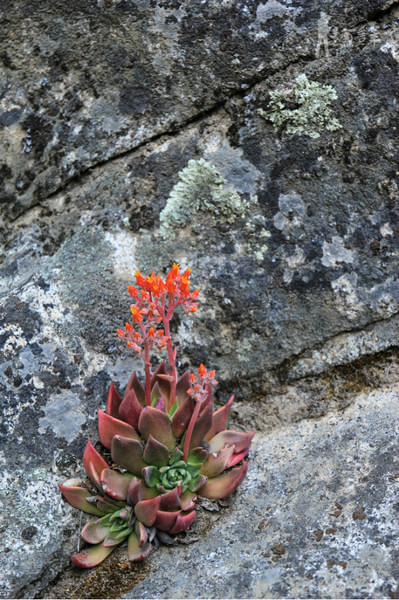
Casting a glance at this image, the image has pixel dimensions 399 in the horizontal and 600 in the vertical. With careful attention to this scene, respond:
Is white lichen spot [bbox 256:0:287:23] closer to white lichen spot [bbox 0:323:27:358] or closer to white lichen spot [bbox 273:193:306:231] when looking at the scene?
white lichen spot [bbox 273:193:306:231]

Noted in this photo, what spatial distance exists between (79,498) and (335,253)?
165 centimetres

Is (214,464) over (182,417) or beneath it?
beneath

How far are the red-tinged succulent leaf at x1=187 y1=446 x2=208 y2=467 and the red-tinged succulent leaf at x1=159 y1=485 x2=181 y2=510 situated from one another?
0.18 metres

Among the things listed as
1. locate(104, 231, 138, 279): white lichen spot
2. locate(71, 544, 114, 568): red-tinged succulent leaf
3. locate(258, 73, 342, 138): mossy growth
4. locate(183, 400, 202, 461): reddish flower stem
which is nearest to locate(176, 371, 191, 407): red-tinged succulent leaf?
locate(183, 400, 202, 461): reddish flower stem

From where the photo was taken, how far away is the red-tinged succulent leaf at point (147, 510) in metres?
2.26

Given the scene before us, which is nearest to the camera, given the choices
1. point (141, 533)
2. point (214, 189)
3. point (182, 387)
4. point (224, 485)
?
point (141, 533)

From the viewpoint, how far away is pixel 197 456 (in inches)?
98.4

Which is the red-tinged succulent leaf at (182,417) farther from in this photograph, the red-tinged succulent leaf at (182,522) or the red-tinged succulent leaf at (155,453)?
the red-tinged succulent leaf at (182,522)

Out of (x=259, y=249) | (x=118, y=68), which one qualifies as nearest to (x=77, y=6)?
(x=118, y=68)

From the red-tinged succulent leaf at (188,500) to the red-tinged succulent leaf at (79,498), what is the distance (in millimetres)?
350

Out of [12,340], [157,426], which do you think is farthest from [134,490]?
[12,340]

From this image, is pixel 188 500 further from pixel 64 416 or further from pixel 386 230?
pixel 386 230

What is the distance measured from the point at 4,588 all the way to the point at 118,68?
2.45 m

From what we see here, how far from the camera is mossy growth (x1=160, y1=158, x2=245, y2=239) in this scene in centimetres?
291
